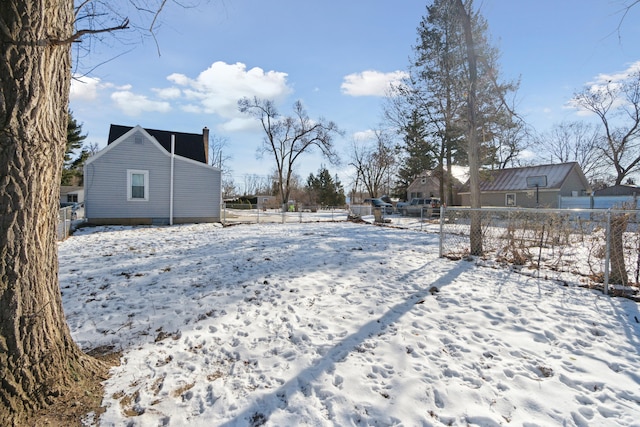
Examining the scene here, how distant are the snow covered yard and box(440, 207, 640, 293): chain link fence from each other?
81cm

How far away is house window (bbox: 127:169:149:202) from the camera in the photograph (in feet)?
43.8

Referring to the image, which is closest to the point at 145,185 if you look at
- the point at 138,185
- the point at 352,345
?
the point at 138,185

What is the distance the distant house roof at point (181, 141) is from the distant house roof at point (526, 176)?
21.2 meters

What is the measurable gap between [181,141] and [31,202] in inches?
671

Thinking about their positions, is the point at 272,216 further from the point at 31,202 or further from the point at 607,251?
the point at 31,202

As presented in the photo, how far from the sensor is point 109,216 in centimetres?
1305

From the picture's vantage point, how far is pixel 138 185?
13.6 metres

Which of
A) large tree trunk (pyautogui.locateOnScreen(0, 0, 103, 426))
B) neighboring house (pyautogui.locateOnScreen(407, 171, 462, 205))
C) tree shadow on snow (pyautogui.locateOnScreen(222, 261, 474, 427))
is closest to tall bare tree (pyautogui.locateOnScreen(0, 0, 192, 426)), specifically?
large tree trunk (pyautogui.locateOnScreen(0, 0, 103, 426))

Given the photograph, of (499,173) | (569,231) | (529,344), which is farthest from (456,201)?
(529,344)

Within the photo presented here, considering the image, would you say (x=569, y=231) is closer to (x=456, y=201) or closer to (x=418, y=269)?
(x=418, y=269)

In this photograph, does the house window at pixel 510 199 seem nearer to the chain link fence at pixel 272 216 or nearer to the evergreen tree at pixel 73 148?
the chain link fence at pixel 272 216

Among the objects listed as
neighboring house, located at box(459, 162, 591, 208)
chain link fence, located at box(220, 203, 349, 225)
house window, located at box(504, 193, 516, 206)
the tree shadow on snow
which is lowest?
the tree shadow on snow

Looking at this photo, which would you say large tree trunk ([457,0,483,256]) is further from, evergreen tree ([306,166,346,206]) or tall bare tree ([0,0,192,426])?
evergreen tree ([306,166,346,206])

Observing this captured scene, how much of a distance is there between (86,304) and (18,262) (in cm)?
256
